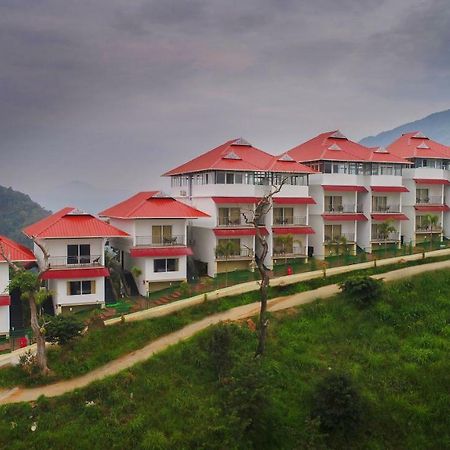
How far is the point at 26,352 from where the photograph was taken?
80.5 ft

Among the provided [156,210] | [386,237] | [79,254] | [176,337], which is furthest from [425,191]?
[79,254]

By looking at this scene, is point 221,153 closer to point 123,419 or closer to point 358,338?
point 358,338

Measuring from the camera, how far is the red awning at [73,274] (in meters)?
29.8

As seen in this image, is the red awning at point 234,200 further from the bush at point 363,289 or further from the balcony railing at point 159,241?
the bush at point 363,289

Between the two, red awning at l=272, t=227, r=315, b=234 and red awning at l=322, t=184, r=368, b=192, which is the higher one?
red awning at l=322, t=184, r=368, b=192

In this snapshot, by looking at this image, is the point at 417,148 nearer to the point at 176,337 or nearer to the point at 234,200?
the point at 234,200

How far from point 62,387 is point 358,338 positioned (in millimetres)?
14649

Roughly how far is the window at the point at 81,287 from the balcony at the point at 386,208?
24.2 meters

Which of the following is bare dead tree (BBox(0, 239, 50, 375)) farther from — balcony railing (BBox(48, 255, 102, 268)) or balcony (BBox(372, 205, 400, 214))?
balcony (BBox(372, 205, 400, 214))

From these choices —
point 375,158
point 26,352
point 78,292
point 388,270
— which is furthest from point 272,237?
point 26,352

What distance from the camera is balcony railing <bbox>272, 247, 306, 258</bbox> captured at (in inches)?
1510

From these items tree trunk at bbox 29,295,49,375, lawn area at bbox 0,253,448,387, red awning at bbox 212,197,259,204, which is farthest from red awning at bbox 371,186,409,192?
tree trunk at bbox 29,295,49,375

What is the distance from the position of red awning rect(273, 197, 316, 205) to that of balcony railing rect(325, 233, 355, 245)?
379 centimetres

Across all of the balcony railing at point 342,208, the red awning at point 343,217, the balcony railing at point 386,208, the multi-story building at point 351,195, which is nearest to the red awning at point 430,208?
the balcony railing at point 386,208
